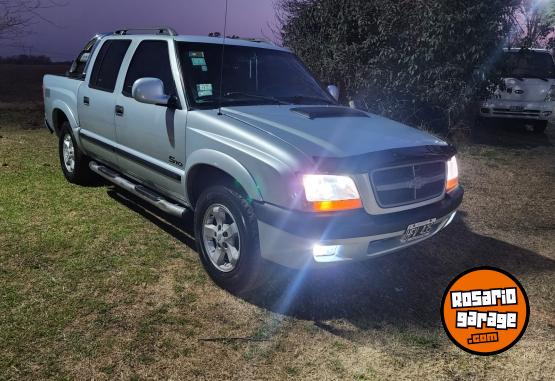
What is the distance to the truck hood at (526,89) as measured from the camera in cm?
1066

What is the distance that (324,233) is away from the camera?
285 centimetres

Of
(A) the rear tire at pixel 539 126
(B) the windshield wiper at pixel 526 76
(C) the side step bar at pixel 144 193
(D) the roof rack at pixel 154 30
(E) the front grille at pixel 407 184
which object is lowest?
(A) the rear tire at pixel 539 126

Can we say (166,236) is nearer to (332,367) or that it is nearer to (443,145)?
(332,367)

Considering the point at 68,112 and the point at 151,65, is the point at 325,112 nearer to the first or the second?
the point at 151,65

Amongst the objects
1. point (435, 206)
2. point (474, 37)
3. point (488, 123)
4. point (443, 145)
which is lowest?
point (488, 123)

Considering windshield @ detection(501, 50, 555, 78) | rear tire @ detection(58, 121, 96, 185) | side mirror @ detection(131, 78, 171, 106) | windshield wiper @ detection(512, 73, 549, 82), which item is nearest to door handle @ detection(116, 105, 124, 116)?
side mirror @ detection(131, 78, 171, 106)

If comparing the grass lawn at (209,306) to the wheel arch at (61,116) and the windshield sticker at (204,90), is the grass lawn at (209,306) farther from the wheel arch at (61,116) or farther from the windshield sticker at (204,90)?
the windshield sticker at (204,90)

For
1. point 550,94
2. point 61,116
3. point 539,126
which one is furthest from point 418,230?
point 539,126

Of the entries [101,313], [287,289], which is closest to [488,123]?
[287,289]

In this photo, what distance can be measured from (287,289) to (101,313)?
134 centimetres

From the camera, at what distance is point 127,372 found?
2.58m

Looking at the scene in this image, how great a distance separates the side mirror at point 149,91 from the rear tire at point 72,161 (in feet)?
7.81
